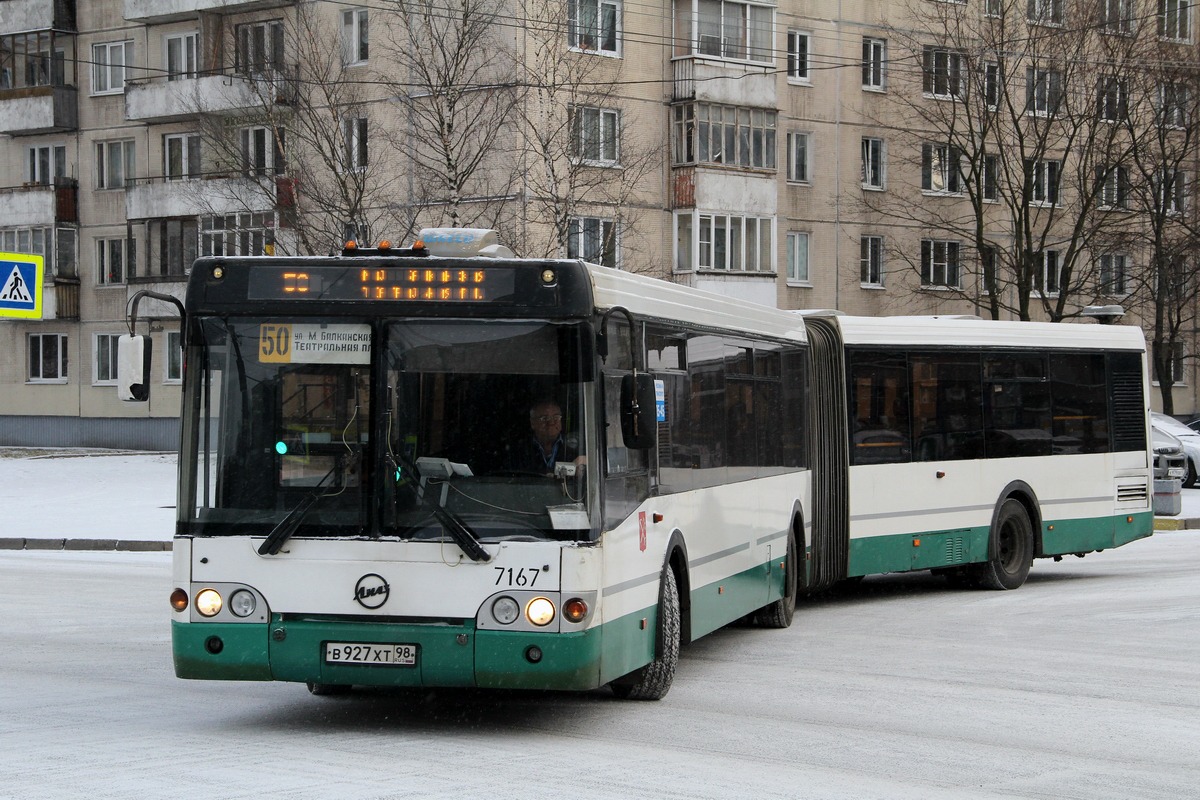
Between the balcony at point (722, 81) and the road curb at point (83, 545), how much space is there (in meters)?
24.6

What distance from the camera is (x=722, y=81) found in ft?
146

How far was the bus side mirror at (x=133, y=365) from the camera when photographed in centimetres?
897

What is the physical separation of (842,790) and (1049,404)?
34.8 ft

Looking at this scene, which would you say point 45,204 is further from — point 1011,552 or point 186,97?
point 1011,552

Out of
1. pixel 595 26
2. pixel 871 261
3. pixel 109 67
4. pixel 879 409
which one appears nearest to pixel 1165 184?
pixel 871 261

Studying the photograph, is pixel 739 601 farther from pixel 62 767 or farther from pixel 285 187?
pixel 285 187

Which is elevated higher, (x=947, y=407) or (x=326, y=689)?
(x=947, y=407)

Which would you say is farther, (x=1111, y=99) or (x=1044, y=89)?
(x=1044, y=89)

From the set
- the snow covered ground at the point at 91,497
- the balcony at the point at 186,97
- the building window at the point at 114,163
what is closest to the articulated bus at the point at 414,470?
the snow covered ground at the point at 91,497

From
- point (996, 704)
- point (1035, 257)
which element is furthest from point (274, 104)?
point (996, 704)

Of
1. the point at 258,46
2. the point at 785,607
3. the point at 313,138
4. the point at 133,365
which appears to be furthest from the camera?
the point at 258,46

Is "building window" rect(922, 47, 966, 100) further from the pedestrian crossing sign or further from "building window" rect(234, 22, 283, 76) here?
the pedestrian crossing sign

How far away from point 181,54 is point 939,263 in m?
22.6

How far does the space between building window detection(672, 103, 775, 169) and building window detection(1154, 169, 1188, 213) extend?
11351 millimetres
